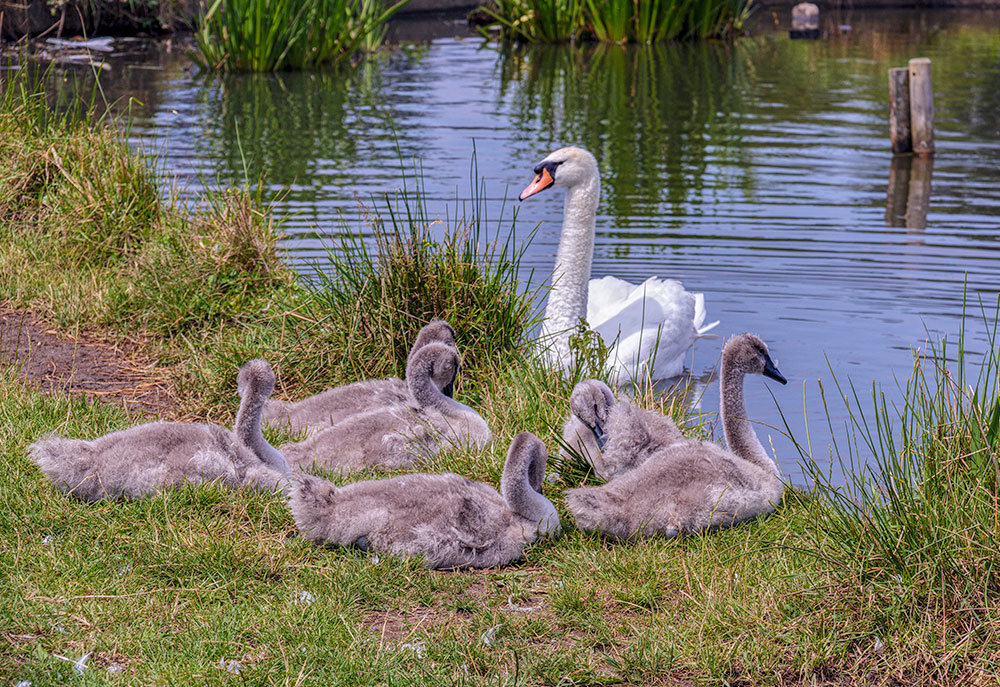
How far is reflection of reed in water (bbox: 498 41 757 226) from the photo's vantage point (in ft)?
47.2

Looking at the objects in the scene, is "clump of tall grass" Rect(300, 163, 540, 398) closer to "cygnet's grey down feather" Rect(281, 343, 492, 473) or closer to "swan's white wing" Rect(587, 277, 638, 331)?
"cygnet's grey down feather" Rect(281, 343, 492, 473)

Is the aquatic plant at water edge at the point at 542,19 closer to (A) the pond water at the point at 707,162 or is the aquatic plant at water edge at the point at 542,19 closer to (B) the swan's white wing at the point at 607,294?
(A) the pond water at the point at 707,162

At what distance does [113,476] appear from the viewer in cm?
486

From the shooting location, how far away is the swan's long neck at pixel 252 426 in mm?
5078

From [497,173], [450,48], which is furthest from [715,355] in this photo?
[450,48]

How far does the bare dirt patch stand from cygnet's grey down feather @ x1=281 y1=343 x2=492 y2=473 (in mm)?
1253

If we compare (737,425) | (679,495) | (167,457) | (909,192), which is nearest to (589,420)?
(679,495)

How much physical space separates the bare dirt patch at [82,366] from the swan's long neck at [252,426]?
1.35m

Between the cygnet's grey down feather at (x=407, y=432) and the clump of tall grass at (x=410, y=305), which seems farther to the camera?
the clump of tall grass at (x=410, y=305)

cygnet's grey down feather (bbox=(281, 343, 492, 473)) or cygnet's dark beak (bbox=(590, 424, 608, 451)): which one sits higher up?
cygnet's dark beak (bbox=(590, 424, 608, 451))

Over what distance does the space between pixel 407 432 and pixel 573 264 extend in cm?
245

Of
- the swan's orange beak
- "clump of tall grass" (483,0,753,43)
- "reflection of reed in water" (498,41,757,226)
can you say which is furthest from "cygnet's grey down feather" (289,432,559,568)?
"clump of tall grass" (483,0,753,43)

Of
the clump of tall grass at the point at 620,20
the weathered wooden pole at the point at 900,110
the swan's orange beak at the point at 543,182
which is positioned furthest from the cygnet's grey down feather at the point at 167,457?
the clump of tall grass at the point at 620,20

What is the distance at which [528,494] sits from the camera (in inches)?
182
